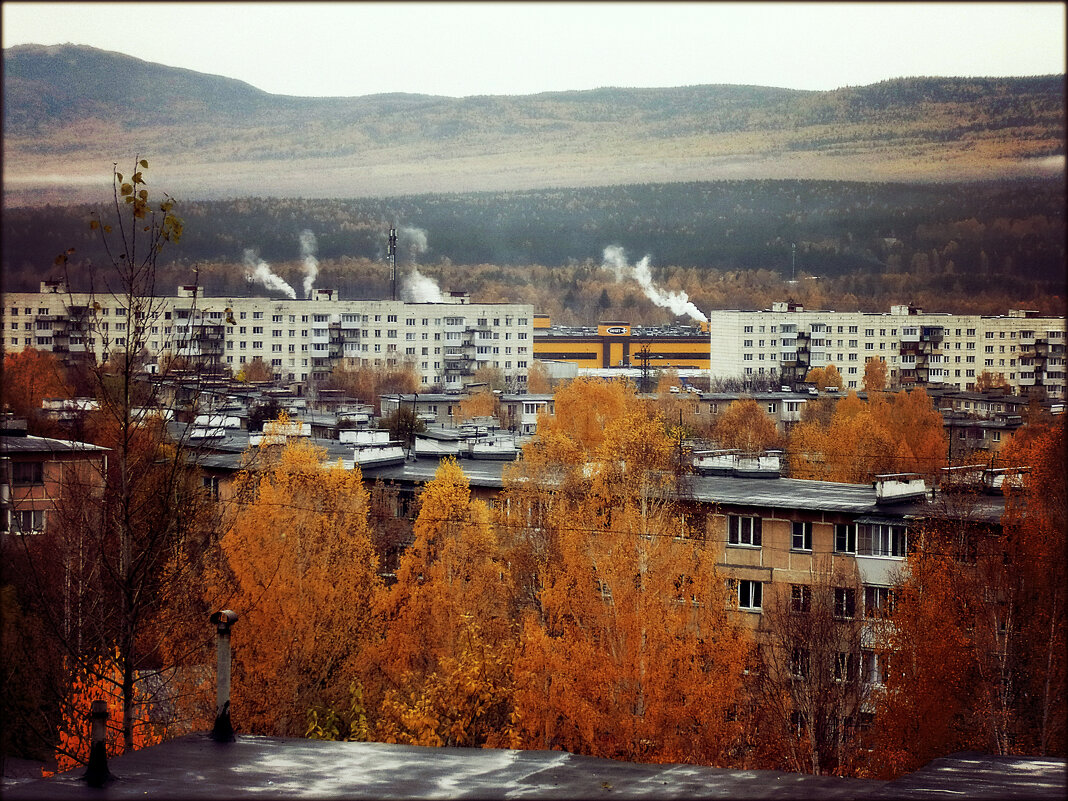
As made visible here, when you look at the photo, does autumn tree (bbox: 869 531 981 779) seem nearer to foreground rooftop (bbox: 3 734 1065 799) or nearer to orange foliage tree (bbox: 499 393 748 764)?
orange foliage tree (bbox: 499 393 748 764)

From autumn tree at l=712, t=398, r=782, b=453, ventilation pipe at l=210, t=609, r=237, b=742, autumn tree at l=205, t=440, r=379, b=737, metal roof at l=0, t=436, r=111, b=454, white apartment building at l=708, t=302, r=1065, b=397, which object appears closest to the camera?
ventilation pipe at l=210, t=609, r=237, b=742

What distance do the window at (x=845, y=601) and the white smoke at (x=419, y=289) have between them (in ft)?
290

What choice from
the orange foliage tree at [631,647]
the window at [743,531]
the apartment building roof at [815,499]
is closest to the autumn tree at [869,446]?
the apartment building roof at [815,499]

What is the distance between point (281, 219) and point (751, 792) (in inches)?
5684

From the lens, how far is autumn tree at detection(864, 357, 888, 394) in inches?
2235

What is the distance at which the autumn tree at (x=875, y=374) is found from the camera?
186ft

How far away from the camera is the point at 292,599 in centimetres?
1470

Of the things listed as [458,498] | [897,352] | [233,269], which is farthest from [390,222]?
[458,498]

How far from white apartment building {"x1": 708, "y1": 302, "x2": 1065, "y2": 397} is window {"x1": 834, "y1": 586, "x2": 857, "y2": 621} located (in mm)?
45456

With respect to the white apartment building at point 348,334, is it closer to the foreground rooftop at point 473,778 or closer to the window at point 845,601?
the window at point 845,601

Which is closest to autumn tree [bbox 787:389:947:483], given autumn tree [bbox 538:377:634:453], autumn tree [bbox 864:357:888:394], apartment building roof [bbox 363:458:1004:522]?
autumn tree [bbox 538:377:634:453]

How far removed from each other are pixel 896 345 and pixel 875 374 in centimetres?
566

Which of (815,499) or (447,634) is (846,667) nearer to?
(815,499)

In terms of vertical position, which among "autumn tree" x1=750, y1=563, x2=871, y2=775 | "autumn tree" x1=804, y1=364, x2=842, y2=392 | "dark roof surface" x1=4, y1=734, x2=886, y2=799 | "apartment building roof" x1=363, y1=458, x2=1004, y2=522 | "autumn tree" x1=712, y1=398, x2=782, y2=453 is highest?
"autumn tree" x1=804, y1=364, x2=842, y2=392
